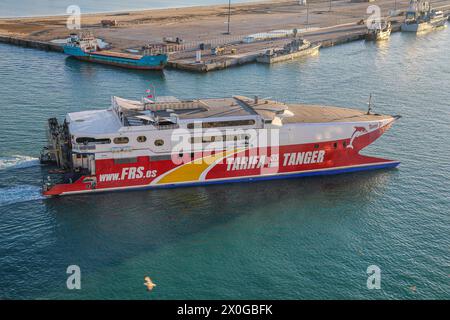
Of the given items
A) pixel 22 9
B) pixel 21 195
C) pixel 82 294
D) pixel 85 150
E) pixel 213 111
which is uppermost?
pixel 22 9

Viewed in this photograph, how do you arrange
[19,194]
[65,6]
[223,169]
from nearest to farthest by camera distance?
[19,194]
[223,169]
[65,6]

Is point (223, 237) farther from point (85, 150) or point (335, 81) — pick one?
point (335, 81)

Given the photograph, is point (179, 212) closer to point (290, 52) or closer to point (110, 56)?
point (110, 56)

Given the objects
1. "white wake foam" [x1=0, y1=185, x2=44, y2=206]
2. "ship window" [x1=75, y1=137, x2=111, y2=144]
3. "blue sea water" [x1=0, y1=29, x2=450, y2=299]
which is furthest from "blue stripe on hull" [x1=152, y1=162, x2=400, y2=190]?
"white wake foam" [x1=0, y1=185, x2=44, y2=206]

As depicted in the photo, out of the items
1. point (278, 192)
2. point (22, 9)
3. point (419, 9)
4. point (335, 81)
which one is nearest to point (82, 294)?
point (278, 192)

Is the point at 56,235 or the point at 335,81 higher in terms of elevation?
the point at 335,81

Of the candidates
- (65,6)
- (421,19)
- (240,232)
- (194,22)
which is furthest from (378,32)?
(65,6)
